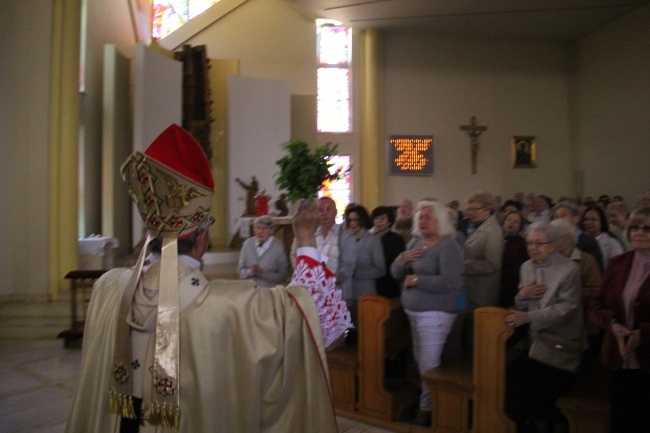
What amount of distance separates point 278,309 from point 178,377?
41cm

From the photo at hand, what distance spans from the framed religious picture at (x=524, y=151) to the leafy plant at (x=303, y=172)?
→ 11.1 meters

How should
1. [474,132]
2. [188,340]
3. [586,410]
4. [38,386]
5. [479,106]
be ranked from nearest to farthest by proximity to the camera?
1. [188,340]
2. [586,410]
3. [38,386]
4. [474,132]
5. [479,106]

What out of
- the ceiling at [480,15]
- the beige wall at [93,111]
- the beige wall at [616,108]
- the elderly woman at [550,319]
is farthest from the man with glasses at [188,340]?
the beige wall at [616,108]

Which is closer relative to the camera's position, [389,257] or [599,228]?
[389,257]

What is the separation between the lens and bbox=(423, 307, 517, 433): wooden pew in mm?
3395

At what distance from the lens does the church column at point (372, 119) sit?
503 inches

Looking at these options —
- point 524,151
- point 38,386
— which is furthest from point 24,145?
point 524,151

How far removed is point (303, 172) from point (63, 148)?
18.2 feet

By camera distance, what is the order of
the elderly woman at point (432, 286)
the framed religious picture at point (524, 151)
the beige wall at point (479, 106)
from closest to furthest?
the elderly woman at point (432, 286), the beige wall at point (479, 106), the framed religious picture at point (524, 151)

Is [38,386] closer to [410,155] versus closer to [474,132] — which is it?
[410,155]

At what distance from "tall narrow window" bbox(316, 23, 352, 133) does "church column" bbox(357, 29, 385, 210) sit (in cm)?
63

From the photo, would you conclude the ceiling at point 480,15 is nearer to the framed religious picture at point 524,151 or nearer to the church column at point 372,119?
the church column at point 372,119

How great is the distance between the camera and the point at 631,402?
2.83 metres

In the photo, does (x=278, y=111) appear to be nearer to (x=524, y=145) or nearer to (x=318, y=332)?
(x=524, y=145)
